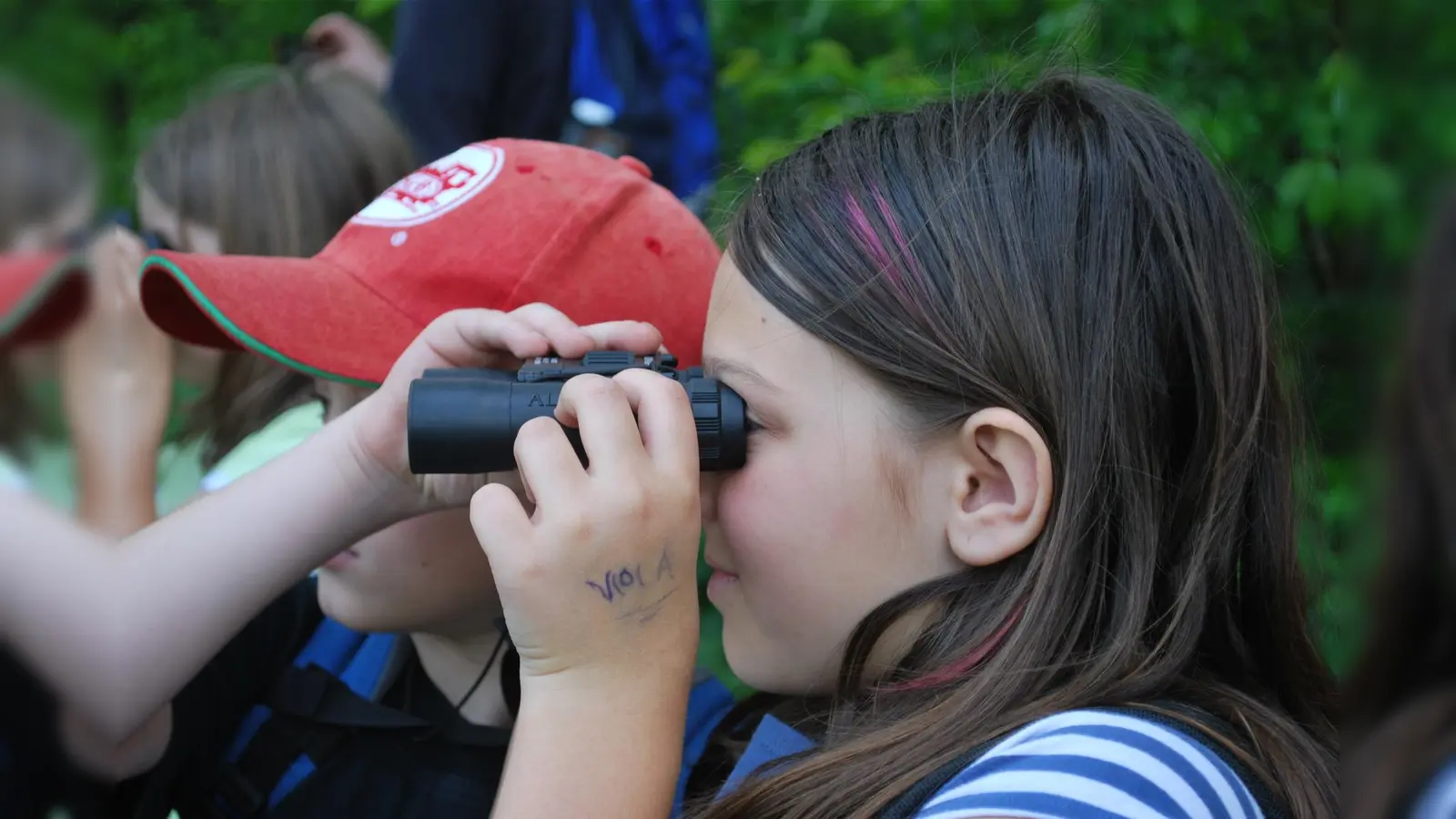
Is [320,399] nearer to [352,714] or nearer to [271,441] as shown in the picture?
[271,441]

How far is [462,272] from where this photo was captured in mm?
1401

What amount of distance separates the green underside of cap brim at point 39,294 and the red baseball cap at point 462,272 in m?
0.73

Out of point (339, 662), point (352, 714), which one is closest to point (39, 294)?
point (352, 714)

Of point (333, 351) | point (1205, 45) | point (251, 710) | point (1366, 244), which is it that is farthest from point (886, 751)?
point (1205, 45)

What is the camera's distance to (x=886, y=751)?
102 cm

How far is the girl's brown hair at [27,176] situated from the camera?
0.54 metres

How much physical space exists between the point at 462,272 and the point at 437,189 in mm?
124

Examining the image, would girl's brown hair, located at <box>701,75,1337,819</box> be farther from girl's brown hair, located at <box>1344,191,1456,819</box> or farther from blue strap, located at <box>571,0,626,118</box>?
blue strap, located at <box>571,0,626,118</box>

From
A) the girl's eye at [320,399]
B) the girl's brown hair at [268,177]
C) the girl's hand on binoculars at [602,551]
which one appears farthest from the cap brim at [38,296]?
the girl's brown hair at [268,177]

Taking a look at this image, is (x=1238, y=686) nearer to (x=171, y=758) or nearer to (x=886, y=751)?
(x=886, y=751)

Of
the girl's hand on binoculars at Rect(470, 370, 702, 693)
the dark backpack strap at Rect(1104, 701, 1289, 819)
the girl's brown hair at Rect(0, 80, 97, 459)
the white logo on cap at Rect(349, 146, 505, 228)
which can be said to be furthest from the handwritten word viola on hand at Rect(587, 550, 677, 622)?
the white logo on cap at Rect(349, 146, 505, 228)

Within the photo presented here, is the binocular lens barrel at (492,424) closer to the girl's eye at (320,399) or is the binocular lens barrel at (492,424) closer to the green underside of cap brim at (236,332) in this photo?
the green underside of cap brim at (236,332)

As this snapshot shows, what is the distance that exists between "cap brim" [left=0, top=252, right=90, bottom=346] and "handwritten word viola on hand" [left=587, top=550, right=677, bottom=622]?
46 centimetres

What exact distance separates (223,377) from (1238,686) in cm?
183
